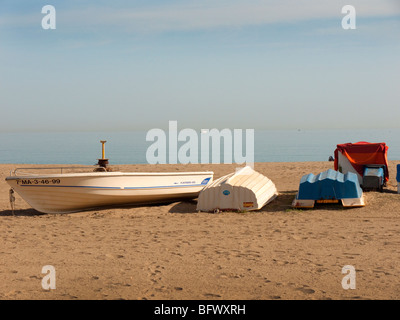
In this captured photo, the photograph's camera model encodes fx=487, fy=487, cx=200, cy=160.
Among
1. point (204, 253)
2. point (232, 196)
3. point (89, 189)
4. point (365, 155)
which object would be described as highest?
point (365, 155)

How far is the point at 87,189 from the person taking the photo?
40.4 ft

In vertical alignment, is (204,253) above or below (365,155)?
below

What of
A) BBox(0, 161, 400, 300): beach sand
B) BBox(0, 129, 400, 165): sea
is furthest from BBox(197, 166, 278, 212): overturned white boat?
BBox(0, 129, 400, 165): sea

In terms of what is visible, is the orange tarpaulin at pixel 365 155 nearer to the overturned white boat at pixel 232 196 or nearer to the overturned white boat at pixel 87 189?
the overturned white boat at pixel 232 196

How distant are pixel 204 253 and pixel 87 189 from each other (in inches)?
201

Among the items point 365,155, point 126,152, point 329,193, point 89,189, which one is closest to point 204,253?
point 89,189

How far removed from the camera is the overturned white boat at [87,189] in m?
12.1

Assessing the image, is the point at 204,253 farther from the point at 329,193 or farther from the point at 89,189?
the point at 329,193

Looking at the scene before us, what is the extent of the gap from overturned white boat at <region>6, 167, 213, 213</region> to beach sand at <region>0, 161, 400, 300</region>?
347mm

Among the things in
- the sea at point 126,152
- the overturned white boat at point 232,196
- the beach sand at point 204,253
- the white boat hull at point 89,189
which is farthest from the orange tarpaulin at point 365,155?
the sea at point 126,152

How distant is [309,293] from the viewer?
6.27m
